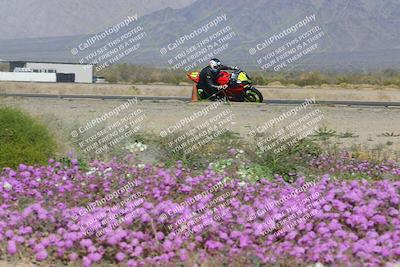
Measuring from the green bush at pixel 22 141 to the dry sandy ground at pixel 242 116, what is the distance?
74.2 inches

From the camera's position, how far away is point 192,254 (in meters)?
5.74

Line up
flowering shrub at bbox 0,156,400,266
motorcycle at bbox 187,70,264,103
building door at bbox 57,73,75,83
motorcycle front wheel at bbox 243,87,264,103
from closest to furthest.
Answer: flowering shrub at bbox 0,156,400,266
motorcycle at bbox 187,70,264,103
motorcycle front wheel at bbox 243,87,264,103
building door at bbox 57,73,75,83

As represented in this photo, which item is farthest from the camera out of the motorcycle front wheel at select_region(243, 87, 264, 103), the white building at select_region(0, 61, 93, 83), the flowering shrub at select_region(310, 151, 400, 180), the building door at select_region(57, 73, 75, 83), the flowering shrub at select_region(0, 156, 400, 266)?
the building door at select_region(57, 73, 75, 83)

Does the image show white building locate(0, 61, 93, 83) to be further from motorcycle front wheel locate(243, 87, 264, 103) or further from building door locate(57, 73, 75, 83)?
motorcycle front wheel locate(243, 87, 264, 103)

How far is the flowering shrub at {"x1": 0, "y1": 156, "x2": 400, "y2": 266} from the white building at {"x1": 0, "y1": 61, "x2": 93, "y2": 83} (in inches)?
2530

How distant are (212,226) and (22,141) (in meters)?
5.30

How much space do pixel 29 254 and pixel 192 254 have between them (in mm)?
1455

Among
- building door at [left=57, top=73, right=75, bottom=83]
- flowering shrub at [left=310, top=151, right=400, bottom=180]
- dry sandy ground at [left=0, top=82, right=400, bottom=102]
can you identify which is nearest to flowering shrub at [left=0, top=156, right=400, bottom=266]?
flowering shrub at [left=310, top=151, right=400, bottom=180]

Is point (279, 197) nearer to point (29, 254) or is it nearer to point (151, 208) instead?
point (151, 208)

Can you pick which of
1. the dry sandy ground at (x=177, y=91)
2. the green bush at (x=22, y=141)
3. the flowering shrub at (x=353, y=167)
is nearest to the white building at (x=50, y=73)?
the dry sandy ground at (x=177, y=91)

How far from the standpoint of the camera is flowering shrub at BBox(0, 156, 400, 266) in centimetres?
551

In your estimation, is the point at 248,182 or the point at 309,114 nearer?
the point at 248,182

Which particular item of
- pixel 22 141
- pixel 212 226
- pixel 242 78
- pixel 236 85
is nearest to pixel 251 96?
pixel 236 85

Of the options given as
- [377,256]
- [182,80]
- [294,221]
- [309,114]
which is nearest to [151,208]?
[294,221]
